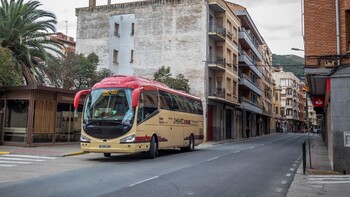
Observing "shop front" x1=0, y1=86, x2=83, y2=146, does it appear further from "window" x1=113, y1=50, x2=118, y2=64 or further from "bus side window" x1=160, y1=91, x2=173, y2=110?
"window" x1=113, y1=50, x2=118, y2=64

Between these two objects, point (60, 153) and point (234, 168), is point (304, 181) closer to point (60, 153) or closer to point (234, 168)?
point (234, 168)

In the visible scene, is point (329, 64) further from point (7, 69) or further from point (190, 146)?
point (7, 69)

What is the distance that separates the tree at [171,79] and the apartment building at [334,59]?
19.2m

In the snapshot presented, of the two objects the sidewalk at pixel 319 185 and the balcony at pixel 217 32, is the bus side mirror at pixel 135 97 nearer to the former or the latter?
the sidewalk at pixel 319 185

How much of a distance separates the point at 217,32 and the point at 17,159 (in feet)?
90.9

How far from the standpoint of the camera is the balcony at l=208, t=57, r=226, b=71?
37.8 meters

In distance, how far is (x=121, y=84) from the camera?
16031 mm

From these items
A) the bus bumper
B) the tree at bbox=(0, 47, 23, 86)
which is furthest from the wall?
the tree at bbox=(0, 47, 23, 86)

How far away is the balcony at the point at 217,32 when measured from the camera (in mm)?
37928

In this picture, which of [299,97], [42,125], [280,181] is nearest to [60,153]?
[42,125]

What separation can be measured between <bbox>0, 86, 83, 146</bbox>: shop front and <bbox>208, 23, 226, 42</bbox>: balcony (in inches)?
753

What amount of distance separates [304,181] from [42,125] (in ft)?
51.8

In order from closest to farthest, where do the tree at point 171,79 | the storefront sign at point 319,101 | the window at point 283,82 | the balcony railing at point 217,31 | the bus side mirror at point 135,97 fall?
the bus side mirror at point 135,97
the storefront sign at point 319,101
the tree at point 171,79
the balcony railing at point 217,31
the window at point 283,82

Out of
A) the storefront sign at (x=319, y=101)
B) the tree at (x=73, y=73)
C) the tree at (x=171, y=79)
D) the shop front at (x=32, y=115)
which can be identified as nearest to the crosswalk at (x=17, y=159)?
the shop front at (x=32, y=115)
